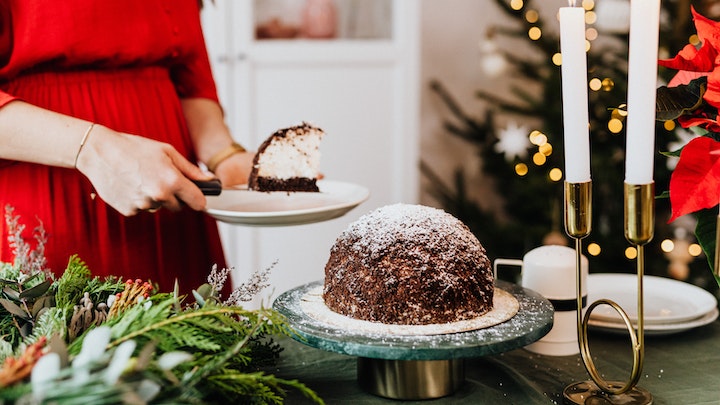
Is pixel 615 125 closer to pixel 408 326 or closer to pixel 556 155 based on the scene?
pixel 556 155

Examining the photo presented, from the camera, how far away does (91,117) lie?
137 centimetres

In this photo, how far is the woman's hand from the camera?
1.21 metres

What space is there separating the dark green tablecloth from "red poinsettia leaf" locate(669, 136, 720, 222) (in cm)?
29

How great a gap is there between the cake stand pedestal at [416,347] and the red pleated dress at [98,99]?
46 cm

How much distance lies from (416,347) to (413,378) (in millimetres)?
97

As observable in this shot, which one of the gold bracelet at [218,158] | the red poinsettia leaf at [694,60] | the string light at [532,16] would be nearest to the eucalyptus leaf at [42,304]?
the gold bracelet at [218,158]

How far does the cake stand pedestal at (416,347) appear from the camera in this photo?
91cm

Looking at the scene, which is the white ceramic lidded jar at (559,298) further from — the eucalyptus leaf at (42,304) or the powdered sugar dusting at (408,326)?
the eucalyptus leaf at (42,304)

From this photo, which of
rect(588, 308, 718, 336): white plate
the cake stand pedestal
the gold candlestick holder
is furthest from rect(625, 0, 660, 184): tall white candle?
rect(588, 308, 718, 336): white plate

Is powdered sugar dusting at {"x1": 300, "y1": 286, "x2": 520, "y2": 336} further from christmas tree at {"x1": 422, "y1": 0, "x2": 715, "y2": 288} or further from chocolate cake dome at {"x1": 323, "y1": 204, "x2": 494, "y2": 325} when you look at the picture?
christmas tree at {"x1": 422, "y1": 0, "x2": 715, "y2": 288}

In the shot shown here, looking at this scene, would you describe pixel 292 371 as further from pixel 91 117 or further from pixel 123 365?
pixel 91 117

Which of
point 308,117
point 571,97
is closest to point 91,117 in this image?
point 571,97

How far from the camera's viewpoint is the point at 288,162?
4.67 feet

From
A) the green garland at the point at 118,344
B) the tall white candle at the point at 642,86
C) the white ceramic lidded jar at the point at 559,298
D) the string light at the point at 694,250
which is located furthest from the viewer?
the string light at the point at 694,250
